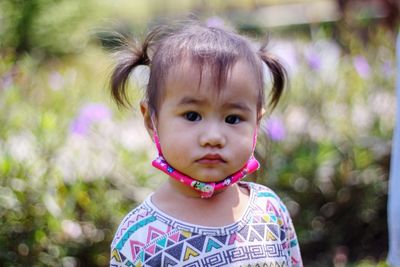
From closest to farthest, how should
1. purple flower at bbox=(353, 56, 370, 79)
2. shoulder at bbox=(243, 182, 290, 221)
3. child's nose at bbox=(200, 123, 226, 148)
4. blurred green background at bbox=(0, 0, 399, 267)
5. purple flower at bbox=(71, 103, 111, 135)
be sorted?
child's nose at bbox=(200, 123, 226, 148) < shoulder at bbox=(243, 182, 290, 221) < blurred green background at bbox=(0, 0, 399, 267) < purple flower at bbox=(71, 103, 111, 135) < purple flower at bbox=(353, 56, 370, 79)

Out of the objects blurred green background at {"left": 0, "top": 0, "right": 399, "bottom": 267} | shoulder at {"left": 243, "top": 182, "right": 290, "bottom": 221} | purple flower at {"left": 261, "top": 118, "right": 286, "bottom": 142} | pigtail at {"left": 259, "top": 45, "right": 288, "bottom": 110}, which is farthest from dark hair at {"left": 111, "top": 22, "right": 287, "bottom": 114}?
purple flower at {"left": 261, "top": 118, "right": 286, "bottom": 142}

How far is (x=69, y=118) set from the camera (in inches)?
173

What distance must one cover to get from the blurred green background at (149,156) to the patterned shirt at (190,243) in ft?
3.98

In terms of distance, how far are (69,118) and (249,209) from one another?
7.23ft

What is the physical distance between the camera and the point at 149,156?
14.5 feet

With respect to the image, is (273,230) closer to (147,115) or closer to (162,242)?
(162,242)

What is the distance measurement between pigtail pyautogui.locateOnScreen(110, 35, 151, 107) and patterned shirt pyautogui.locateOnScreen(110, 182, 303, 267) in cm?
34

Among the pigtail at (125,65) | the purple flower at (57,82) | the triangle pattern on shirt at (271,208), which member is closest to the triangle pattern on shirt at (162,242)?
the triangle pattern on shirt at (271,208)

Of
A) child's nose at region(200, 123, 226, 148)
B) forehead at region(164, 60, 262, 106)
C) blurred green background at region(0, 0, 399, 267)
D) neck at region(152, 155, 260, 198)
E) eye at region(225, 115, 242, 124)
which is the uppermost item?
forehead at region(164, 60, 262, 106)

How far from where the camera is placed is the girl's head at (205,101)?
2213 mm

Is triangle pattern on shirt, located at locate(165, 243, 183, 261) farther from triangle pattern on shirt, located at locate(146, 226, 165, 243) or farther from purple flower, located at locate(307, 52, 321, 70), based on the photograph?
purple flower, located at locate(307, 52, 321, 70)

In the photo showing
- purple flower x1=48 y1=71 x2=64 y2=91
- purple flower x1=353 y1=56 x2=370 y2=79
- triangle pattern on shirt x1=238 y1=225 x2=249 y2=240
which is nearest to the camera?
triangle pattern on shirt x1=238 y1=225 x2=249 y2=240

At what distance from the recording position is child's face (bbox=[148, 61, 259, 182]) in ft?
7.25

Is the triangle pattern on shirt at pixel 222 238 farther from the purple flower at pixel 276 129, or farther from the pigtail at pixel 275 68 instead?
the purple flower at pixel 276 129
